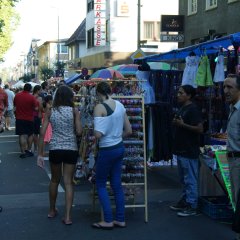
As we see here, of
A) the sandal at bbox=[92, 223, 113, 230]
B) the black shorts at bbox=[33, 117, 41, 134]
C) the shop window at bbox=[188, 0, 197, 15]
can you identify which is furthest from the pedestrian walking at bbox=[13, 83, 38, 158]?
the shop window at bbox=[188, 0, 197, 15]

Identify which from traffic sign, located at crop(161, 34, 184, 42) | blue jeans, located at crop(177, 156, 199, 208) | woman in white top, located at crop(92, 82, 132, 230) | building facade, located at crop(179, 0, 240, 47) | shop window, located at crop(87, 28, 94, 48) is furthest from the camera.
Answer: shop window, located at crop(87, 28, 94, 48)

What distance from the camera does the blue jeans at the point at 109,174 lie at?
6.26 m

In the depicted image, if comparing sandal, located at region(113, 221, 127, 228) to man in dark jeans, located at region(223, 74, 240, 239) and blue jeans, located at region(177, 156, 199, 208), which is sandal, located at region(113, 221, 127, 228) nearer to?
blue jeans, located at region(177, 156, 199, 208)

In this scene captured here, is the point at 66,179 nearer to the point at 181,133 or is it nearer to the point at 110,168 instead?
the point at 110,168

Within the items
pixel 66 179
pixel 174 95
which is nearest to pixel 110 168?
pixel 66 179

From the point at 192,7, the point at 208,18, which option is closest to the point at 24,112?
the point at 208,18

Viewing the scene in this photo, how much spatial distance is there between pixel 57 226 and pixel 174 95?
165 inches

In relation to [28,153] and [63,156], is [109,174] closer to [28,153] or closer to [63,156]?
[63,156]

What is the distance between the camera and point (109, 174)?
6473 millimetres

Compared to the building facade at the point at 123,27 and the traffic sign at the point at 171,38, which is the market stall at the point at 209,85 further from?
the building facade at the point at 123,27

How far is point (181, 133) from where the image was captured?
279 inches

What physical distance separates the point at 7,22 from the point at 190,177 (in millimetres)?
37831

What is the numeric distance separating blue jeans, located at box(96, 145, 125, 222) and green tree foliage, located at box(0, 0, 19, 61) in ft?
109

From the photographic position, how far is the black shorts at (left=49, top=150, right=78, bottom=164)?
653 cm
